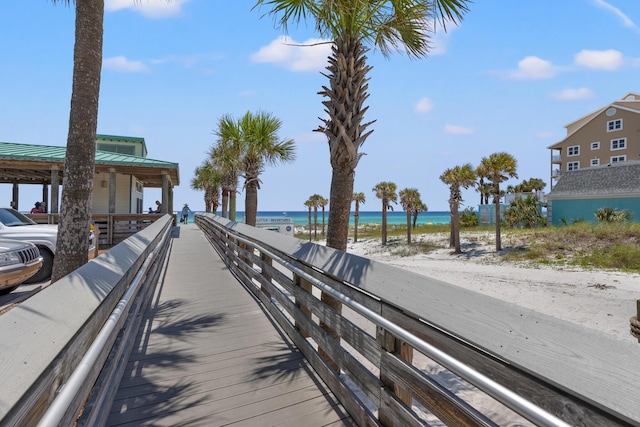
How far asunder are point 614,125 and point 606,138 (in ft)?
5.41

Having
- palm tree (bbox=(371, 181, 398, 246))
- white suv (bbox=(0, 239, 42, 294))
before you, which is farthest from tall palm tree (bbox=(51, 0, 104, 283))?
palm tree (bbox=(371, 181, 398, 246))

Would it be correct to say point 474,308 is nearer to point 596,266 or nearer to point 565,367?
point 565,367

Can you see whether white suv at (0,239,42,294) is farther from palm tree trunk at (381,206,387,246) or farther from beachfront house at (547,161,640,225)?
beachfront house at (547,161,640,225)

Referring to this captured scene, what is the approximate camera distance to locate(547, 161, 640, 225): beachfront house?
2947 cm

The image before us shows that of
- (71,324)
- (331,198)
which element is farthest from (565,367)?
(331,198)

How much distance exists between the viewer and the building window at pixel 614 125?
43.1 metres

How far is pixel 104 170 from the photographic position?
19.1 m

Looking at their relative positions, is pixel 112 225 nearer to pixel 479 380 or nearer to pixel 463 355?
pixel 463 355

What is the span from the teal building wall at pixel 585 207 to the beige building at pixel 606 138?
7.55 meters

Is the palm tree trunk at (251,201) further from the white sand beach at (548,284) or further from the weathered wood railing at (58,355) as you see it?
the weathered wood railing at (58,355)

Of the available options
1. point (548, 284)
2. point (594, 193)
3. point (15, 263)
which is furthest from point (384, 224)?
point (15, 263)

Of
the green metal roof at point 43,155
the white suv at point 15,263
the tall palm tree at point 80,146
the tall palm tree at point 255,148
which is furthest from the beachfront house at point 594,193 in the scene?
the white suv at point 15,263

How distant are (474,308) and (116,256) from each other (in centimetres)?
379

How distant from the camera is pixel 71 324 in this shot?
6.40ft
